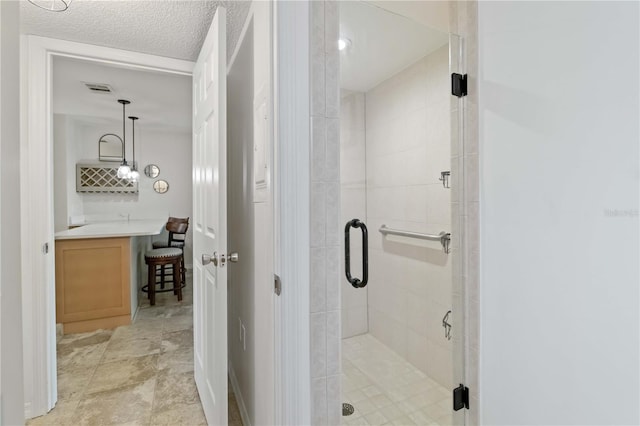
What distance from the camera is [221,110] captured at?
4.78ft

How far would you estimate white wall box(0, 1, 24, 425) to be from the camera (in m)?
0.52

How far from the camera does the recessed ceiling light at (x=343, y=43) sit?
1.08m

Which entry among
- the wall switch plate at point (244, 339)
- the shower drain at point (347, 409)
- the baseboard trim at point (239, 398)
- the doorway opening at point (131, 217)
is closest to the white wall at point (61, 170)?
the doorway opening at point (131, 217)

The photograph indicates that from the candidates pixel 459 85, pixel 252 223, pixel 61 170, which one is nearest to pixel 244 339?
pixel 252 223

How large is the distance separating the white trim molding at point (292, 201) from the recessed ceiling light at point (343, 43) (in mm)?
142

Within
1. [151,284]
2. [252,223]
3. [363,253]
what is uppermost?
[252,223]

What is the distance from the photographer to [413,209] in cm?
161

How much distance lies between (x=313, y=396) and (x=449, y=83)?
4.46ft

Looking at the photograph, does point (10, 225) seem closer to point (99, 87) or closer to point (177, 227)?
point (99, 87)

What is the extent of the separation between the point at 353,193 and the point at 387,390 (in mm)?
970

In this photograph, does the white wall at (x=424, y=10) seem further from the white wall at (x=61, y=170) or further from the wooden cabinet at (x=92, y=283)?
the white wall at (x=61, y=170)

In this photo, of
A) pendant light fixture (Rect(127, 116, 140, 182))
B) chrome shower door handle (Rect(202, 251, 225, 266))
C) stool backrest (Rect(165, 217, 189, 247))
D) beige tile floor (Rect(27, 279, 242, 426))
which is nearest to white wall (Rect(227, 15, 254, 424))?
chrome shower door handle (Rect(202, 251, 225, 266))

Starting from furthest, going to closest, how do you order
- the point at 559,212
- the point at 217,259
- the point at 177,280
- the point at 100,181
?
the point at 100,181, the point at 177,280, the point at 217,259, the point at 559,212

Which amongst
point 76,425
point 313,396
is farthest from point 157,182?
point 313,396
